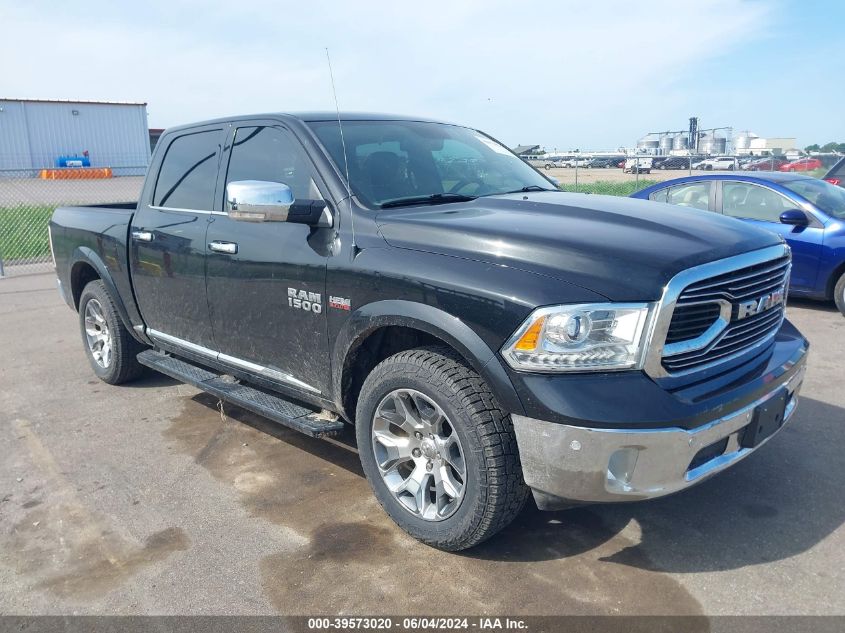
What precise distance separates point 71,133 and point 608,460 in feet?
A: 161

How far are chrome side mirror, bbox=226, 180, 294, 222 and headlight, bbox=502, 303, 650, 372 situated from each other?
138 centimetres

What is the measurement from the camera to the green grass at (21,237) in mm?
12875

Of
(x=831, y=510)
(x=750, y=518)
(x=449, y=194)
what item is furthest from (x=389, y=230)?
(x=831, y=510)

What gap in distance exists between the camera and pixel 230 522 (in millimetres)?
3500

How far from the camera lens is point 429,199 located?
365 cm

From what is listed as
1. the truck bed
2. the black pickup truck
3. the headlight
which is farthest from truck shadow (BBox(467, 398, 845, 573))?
the truck bed

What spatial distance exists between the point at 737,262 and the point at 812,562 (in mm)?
1311

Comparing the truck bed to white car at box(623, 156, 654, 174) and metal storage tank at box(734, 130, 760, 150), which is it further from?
metal storage tank at box(734, 130, 760, 150)

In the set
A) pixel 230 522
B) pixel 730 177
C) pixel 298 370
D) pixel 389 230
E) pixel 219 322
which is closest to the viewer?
pixel 389 230

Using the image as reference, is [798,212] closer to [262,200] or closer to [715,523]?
[715,523]

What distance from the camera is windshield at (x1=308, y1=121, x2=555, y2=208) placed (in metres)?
3.66

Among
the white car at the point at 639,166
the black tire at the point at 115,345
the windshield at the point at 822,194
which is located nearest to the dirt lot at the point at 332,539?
the black tire at the point at 115,345

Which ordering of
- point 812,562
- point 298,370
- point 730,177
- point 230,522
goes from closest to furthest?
point 812,562, point 230,522, point 298,370, point 730,177

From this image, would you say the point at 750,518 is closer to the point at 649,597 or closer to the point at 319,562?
the point at 649,597
